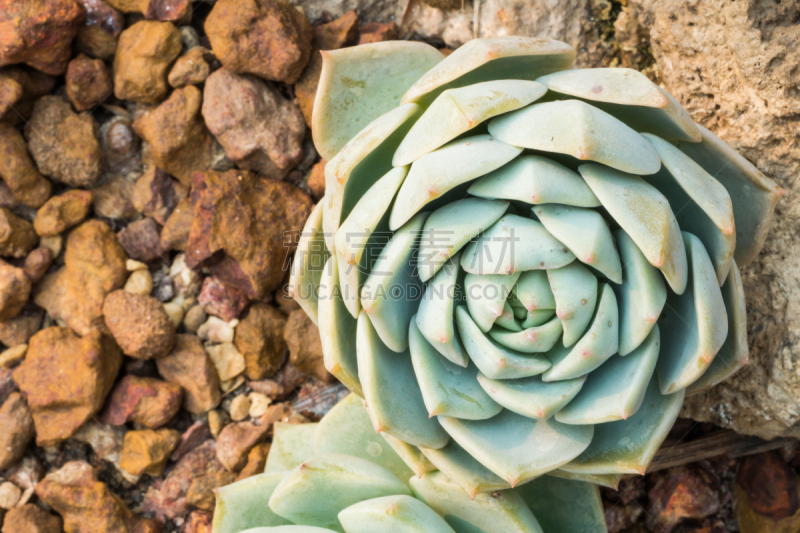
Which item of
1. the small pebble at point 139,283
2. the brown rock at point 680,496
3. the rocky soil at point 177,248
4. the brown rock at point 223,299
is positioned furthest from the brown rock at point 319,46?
the brown rock at point 680,496

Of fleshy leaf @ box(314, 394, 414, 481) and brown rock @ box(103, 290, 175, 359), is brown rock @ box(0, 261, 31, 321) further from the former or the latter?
fleshy leaf @ box(314, 394, 414, 481)

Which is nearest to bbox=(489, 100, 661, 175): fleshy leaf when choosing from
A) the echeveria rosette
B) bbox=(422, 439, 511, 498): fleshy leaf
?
the echeveria rosette

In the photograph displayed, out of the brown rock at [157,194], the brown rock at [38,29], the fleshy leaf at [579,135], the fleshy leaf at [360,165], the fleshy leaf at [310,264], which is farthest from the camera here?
the brown rock at [157,194]

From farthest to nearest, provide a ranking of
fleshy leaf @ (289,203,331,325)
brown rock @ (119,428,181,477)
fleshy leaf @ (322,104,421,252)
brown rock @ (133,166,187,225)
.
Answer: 1. brown rock @ (133,166,187,225)
2. brown rock @ (119,428,181,477)
3. fleshy leaf @ (289,203,331,325)
4. fleshy leaf @ (322,104,421,252)

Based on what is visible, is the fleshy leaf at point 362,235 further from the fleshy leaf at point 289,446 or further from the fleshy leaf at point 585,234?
the fleshy leaf at point 289,446

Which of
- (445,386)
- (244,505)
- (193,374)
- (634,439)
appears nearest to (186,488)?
(193,374)

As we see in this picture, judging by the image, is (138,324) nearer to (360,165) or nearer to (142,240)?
(142,240)

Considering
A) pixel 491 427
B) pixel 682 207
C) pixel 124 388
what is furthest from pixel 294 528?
pixel 682 207
